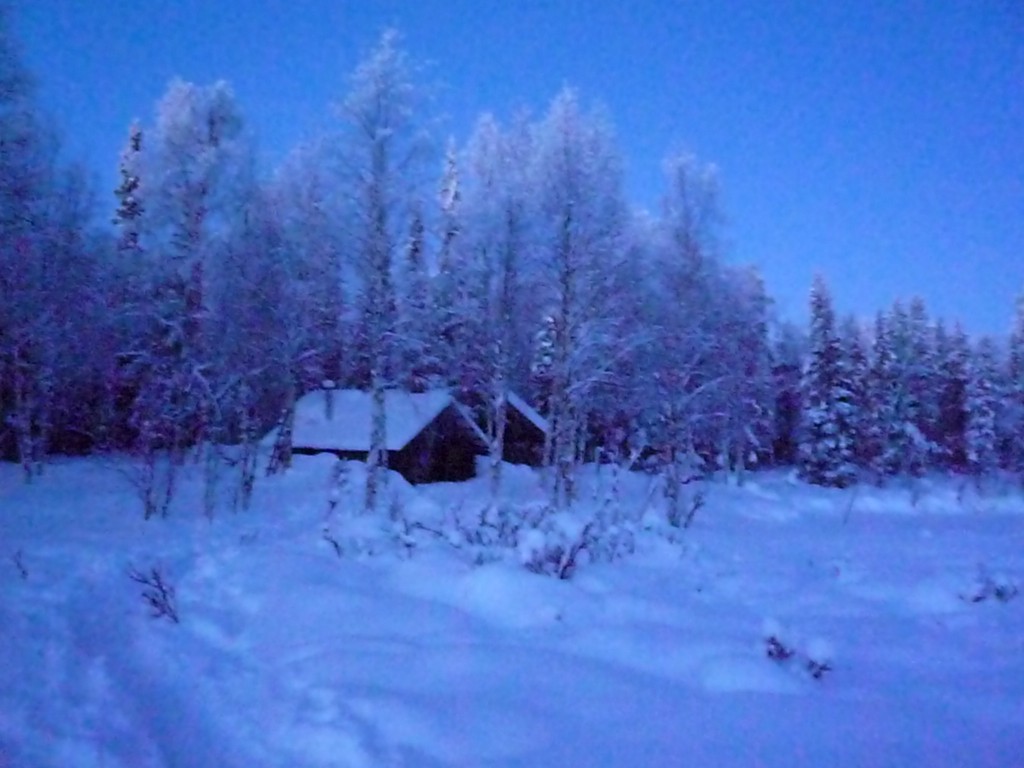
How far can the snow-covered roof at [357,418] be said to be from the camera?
78.2ft

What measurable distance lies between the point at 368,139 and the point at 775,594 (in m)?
13.1

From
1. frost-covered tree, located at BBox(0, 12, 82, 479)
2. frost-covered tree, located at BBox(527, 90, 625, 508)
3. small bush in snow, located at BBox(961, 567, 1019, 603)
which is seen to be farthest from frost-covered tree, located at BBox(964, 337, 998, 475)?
frost-covered tree, located at BBox(0, 12, 82, 479)

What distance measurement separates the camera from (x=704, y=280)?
21172 mm

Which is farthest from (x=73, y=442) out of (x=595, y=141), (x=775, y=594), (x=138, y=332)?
(x=775, y=594)

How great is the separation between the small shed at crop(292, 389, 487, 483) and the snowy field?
1345 cm

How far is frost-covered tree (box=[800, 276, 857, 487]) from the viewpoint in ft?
126

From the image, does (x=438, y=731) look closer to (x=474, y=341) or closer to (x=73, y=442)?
(x=474, y=341)

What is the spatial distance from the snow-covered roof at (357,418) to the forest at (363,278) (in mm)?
1203

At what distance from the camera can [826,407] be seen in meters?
39.0

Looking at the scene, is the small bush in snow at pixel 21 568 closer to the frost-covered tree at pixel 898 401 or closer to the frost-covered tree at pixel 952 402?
the frost-covered tree at pixel 898 401

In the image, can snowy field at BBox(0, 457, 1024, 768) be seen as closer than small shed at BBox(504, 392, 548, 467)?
Yes

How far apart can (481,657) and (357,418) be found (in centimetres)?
2069

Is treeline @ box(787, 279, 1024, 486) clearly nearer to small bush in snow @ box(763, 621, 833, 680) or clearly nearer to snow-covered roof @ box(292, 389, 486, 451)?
snow-covered roof @ box(292, 389, 486, 451)

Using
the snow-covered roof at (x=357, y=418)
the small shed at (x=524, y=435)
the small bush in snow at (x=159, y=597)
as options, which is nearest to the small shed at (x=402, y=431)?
the snow-covered roof at (x=357, y=418)
